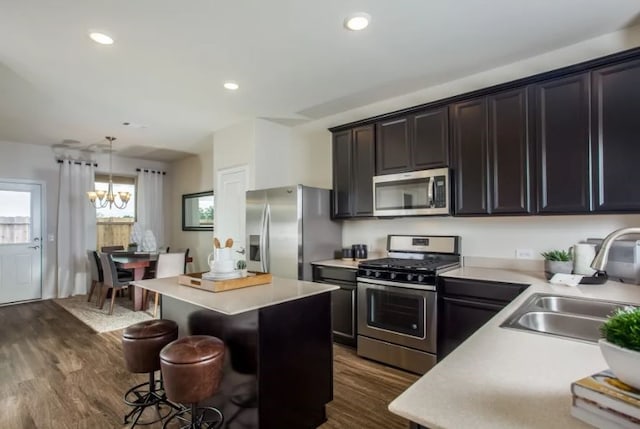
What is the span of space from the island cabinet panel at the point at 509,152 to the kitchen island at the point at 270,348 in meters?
1.66

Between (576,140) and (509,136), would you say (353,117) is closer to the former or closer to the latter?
(509,136)

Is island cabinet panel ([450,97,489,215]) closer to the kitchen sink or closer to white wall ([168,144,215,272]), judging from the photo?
the kitchen sink

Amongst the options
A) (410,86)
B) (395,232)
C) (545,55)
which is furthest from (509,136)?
(395,232)

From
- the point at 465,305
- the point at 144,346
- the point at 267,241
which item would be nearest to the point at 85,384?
the point at 144,346

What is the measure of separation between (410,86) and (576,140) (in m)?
1.62

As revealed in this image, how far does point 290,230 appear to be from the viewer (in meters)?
3.79

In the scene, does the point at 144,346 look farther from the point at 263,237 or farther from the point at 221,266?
the point at 263,237

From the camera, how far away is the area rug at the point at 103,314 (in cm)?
443

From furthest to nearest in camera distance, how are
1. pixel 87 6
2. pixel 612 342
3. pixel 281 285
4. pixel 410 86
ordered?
1. pixel 410 86
2. pixel 281 285
3. pixel 87 6
4. pixel 612 342

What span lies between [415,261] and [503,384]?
2.48m

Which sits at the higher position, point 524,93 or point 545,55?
point 545,55

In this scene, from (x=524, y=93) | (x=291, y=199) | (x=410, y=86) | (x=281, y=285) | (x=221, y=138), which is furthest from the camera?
(x=221, y=138)

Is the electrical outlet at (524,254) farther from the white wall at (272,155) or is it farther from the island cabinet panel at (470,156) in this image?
the white wall at (272,155)

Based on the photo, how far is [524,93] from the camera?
2723 mm
